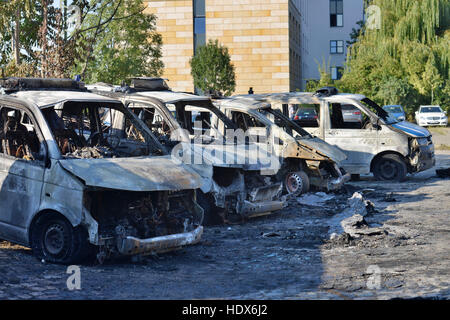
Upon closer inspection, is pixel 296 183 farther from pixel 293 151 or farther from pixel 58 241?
pixel 58 241

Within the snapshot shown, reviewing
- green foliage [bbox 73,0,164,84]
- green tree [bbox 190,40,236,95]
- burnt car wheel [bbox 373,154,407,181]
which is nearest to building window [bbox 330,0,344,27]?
green tree [bbox 190,40,236,95]

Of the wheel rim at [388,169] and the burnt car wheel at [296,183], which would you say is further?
the wheel rim at [388,169]

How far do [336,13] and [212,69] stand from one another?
34.7 m

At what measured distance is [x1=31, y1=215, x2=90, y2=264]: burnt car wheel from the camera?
7395 millimetres

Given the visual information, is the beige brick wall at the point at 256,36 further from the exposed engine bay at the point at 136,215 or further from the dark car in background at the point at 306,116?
the exposed engine bay at the point at 136,215

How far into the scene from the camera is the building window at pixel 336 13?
263 ft

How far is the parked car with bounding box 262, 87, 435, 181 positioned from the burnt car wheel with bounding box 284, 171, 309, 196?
2.56 meters

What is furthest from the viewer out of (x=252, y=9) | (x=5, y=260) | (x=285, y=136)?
(x=252, y=9)

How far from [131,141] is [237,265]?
8.71 feet

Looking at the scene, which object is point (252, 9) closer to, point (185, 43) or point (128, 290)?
point (185, 43)

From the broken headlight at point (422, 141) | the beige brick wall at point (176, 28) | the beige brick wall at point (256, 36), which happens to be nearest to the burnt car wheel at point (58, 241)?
the broken headlight at point (422, 141)

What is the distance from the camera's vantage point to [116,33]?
26.8m

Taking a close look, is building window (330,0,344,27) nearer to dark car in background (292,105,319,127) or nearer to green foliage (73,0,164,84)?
green foliage (73,0,164,84)
